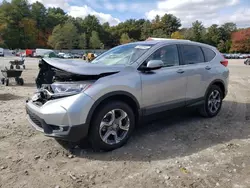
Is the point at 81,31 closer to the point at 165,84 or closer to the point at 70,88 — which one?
the point at 165,84

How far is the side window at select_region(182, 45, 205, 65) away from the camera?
5.11 meters

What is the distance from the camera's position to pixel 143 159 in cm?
371

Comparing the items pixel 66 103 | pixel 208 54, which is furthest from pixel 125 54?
pixel 208 54

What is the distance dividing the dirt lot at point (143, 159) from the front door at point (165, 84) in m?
0.57

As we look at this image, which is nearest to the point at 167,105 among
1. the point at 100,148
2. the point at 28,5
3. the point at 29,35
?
the point at 100,148

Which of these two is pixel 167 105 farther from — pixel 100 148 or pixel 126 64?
pixel 100 148

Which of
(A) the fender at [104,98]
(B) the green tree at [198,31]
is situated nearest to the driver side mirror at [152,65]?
(A) the fender at [104,98]

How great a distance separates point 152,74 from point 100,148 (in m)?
1.47

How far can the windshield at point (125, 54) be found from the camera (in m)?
4.45

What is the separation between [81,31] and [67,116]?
330 feet

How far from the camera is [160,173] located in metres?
3.31

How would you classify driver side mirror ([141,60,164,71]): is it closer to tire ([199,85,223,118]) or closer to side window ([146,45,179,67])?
side window ([146,45,179,67])

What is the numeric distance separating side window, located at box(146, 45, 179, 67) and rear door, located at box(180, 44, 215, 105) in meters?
0.21

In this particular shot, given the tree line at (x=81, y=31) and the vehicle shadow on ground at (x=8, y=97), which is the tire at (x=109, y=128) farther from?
the tree line at (x=81, y=31)
